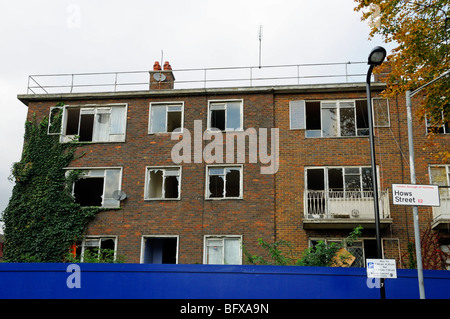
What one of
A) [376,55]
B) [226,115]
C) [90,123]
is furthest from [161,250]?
[376,55]

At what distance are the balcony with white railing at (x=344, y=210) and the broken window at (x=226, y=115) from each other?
14.8ft

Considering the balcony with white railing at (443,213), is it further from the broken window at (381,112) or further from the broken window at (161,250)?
the broken window at (161,250)

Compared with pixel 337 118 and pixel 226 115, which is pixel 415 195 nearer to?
pixel 337 118

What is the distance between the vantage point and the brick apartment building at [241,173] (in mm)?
18688

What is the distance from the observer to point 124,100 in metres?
21.6

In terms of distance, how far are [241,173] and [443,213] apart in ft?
26.5

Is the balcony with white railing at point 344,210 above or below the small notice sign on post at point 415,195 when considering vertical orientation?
above

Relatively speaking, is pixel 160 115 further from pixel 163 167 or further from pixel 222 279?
pixel 222 279

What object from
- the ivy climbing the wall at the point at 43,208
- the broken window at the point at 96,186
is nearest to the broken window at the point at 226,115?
the broken window at the point at 96,186

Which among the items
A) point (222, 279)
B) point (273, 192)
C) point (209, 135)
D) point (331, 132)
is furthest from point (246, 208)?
point (222, 279)

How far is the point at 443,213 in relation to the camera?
57.8 feet

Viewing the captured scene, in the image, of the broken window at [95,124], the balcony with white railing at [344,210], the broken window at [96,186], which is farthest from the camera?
the broken window at [95,124]
